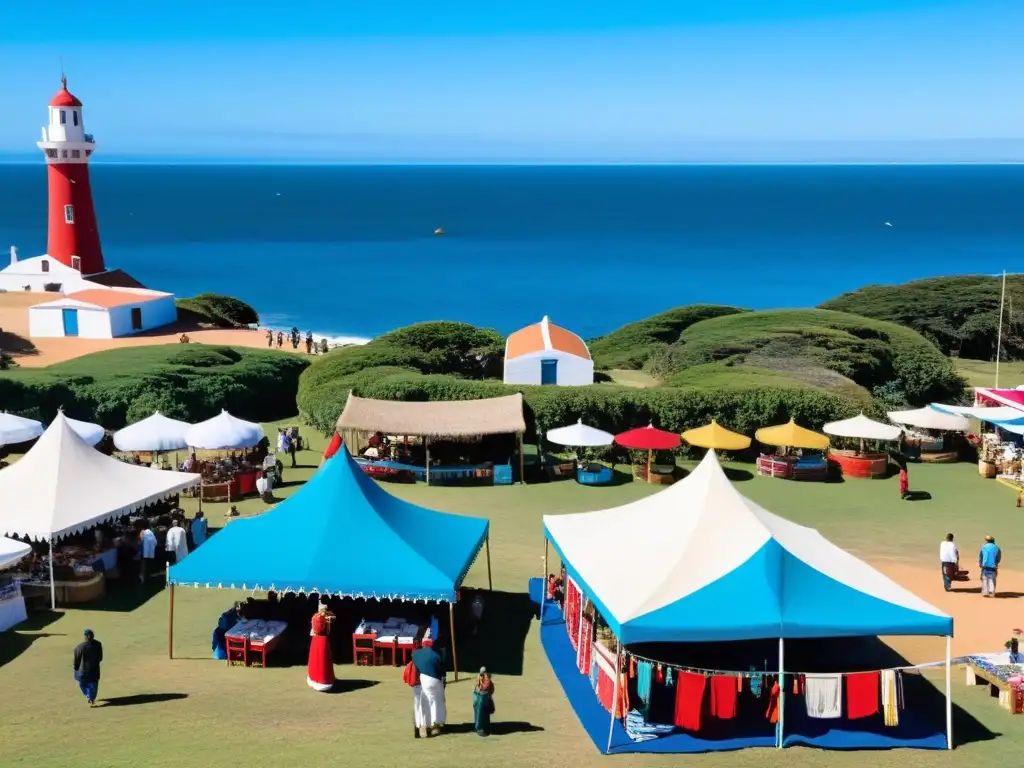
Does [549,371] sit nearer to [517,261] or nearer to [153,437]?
[153,437]

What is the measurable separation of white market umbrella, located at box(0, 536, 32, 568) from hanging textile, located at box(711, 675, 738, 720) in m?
9.87

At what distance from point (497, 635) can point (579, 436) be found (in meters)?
10.1

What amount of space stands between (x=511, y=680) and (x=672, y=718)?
237 cm

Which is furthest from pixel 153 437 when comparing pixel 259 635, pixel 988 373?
pixel 988 373

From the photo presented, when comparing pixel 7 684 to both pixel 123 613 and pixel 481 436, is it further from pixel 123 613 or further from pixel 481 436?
pixel 481 436

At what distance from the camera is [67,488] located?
17.4 m

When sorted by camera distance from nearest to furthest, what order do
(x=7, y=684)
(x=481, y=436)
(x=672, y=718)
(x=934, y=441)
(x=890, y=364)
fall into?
(x=672, y=718)
(x=7, y=684)
(x=481, y=436)
(x=934, y=441)
(x=890, y=364)

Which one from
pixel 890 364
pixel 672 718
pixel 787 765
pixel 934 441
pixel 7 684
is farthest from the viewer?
pixel 890 364

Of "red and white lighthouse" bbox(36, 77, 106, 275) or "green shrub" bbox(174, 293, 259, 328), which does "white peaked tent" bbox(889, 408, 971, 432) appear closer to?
"green shrub" bbox(174, 293, 259, 328)

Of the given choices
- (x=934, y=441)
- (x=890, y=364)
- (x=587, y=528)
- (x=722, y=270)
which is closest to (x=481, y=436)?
(x=587, y=528)

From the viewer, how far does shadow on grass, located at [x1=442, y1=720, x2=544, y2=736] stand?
12406 mm

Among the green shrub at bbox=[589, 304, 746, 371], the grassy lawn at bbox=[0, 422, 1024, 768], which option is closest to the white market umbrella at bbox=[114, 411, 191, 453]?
the grassy lawn at bbox=[0, 422, 1024, 768]

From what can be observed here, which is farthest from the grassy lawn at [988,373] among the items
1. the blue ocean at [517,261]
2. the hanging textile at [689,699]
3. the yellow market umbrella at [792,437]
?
the blue ocean at [517,261]

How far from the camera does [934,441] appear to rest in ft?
92.7
